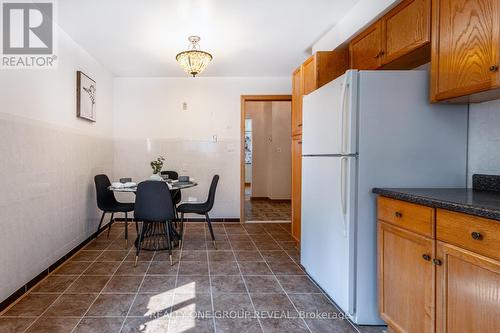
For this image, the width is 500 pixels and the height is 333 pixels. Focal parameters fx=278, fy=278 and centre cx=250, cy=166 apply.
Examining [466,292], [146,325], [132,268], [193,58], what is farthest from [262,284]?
[193,58]

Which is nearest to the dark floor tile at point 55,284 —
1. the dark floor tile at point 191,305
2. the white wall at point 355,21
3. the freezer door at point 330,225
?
the dark floor tile at point 191,305

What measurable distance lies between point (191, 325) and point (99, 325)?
59 cm

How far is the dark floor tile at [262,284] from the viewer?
7.53ft

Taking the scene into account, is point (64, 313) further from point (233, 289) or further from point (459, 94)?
point (459, 94)

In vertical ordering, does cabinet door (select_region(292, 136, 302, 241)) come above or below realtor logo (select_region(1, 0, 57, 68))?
below

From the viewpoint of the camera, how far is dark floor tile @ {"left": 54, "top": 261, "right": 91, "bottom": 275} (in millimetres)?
2636

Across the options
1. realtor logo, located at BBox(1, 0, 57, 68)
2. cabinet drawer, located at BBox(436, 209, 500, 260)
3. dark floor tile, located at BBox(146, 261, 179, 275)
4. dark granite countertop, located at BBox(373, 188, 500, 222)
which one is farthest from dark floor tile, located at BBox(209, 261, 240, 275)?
realtor logo, located at BBox(1, 0, 57, 68)

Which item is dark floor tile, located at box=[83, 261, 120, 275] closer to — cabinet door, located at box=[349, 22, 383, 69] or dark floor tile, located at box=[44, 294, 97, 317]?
dark floor tile, located at box=[44, 294, 97, 317]

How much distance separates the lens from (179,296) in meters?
2.18

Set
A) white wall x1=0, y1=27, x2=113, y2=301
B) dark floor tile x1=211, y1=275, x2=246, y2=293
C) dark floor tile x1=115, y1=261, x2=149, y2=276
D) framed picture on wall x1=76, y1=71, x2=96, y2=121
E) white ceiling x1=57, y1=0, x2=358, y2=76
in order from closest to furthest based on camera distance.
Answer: white wall x1=0, y1=27, x2=113, y2=301 → dark floor tile x1=211, y1=275, x2=246, y2=293 → white ceiling x1=57, y1=0, x2=358, y2=76 → dark floor tile x1=115, y1=261, x2=149, y2=276 → framed picture on wall x1=76, y1=71, x2=96, y2=121

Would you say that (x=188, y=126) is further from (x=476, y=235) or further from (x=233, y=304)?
(x=476, y=235)

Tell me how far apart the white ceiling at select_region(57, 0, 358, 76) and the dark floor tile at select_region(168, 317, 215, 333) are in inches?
97.9

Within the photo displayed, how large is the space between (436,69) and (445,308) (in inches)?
51.4

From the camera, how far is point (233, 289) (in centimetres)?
231
